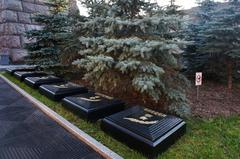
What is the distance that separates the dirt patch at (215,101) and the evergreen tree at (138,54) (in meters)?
0.46

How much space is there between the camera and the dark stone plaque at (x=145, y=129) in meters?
2.20

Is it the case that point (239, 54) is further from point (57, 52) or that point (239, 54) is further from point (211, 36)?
point (57, 52)

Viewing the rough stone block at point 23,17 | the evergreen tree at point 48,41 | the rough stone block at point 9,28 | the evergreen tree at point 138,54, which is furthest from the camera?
the rough stone block at point 23,17

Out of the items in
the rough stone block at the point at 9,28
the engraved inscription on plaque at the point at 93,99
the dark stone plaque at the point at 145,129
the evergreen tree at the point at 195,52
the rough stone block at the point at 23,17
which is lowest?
the dark stone plaque at the point at 145,129

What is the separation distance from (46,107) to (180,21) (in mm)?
2892

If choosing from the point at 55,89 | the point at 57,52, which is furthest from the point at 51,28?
the point at 55,89

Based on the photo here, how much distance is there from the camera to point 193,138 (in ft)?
8.65

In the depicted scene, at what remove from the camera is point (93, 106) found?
3.16 meters

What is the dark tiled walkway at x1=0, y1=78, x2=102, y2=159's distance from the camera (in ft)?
7.41

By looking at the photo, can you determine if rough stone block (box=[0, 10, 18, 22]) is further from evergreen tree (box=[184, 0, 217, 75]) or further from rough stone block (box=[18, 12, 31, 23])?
evergreen tree (box=[184, 0, 217, 75])

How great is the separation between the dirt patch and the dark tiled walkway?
2.12 meters

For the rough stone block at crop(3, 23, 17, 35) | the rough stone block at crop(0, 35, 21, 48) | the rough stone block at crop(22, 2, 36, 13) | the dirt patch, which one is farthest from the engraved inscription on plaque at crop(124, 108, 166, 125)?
the rough stone block at crop(22, 2, 36, 13)

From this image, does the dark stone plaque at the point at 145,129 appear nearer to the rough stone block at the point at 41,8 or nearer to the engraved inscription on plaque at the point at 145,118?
the engraved inscription on plaque at the point at 145,118

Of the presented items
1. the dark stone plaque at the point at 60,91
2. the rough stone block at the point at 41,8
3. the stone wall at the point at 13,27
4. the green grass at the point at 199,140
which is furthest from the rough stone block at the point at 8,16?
the green grass at the point at 199,140
